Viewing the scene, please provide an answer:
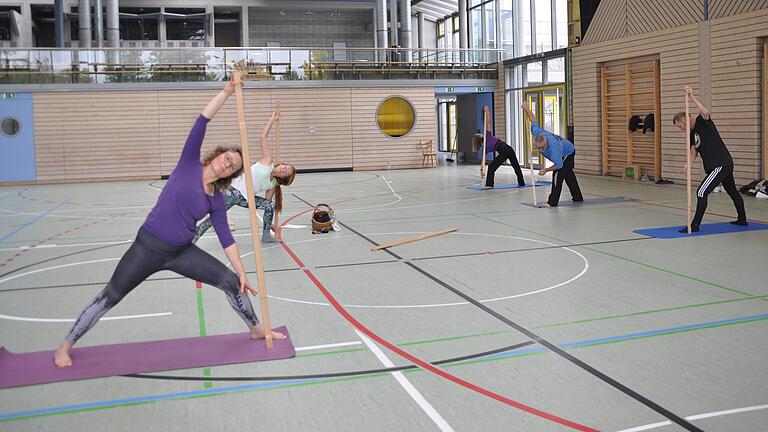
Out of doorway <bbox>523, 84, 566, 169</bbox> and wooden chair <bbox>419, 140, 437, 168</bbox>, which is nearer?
doorway <bbox>523, 84, 566, 169</bbox>

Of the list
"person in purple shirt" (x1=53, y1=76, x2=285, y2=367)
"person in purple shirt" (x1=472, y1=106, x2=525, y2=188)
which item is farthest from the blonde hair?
"person in purple shirt" (x1=472, y1=106, x2=525, y2=188)

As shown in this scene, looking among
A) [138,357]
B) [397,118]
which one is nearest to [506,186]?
[397,118]

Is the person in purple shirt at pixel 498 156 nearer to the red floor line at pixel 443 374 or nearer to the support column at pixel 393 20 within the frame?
the red floor line at pixel 443 374

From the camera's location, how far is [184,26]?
151 ft

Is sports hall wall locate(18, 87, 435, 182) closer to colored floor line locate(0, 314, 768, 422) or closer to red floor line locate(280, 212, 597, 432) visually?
red floor line locate(280, 212, 597, 432)

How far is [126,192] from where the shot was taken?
816 inches

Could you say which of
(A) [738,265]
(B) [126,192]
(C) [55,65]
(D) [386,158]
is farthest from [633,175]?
(C) [55,65]

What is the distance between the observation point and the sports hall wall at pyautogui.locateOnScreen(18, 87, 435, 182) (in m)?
24.9

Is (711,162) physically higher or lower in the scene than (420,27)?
lower

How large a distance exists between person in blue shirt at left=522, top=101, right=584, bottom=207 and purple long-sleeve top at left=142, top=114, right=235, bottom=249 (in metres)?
9.20

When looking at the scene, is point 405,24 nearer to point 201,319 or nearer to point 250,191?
point 201,319

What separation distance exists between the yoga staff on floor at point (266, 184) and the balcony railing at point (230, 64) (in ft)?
52.4

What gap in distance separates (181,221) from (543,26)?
2449cm

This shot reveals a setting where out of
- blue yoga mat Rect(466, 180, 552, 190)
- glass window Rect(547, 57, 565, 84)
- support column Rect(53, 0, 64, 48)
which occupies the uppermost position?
support column Rect(53, 0, 64, 48)
